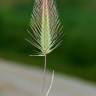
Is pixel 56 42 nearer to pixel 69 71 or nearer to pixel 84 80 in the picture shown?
pixel 84 80

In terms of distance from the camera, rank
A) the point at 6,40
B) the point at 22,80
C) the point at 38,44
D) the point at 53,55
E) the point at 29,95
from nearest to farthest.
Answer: the point at 38,44 → the point at 29,95 → the point at 22,80 → the point at 53,55 → the point at 6,40

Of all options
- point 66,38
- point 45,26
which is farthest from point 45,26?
point 66,38

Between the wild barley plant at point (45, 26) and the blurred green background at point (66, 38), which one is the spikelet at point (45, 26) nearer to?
the wild barley plant at point (45, 26)

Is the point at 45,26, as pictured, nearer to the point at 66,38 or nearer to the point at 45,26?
the point at 45,26

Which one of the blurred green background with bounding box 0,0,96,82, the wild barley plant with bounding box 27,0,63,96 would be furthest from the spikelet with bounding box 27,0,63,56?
the blurred green background with bounding box 0,0,96,82

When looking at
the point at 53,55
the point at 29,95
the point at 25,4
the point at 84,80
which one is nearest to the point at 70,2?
the point at 25,4

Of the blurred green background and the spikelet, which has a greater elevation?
the spikelet

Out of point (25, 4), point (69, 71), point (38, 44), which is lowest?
point (69, 71)

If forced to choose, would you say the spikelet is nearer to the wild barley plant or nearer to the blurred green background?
the wild barley plant
